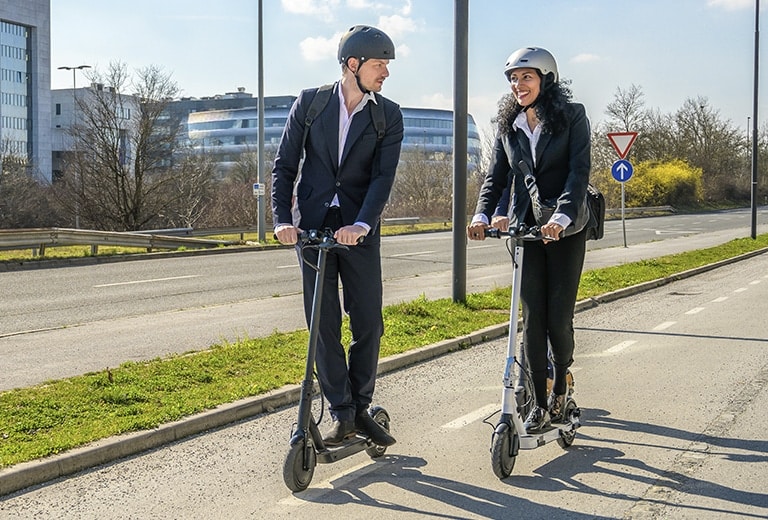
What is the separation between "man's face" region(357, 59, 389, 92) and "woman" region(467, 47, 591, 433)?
2.25ft

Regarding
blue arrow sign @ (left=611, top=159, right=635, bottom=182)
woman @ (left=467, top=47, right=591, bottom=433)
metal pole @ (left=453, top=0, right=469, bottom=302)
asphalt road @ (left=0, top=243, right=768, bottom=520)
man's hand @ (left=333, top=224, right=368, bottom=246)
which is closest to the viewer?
asphalt road @ (left=0, top=243, right=768, bottom=520)

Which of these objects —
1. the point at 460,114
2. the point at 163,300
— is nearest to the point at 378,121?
the point at 460,114

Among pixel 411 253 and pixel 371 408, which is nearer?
pixel 371 408

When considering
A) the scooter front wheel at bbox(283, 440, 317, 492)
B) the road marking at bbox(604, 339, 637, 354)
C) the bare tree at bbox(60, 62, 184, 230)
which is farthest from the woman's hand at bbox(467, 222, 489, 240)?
the bare tree at bbox(60, 62, 184, 230)

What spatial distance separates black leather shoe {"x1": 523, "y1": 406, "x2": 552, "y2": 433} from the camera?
4918 millimetres

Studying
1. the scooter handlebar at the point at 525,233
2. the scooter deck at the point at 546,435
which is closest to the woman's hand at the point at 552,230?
the scooter handlebar at the point at 525,233

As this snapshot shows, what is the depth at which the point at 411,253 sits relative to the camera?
2614cm

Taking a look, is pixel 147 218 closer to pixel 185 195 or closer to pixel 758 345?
pixel 185 195

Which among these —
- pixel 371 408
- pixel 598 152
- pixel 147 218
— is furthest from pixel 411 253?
pixel 598 152

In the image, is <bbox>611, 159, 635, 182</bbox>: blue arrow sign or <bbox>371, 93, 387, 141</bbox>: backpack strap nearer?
<bbox>371, 93, 387, 141</bbox>: backpack strap

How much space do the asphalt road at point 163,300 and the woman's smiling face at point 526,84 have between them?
14.7ft

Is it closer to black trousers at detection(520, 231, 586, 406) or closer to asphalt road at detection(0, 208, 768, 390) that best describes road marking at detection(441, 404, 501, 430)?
black trousers at detection(520, 231, 586, 406)

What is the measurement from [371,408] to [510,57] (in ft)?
6.33

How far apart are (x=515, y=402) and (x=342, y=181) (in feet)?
4.47
